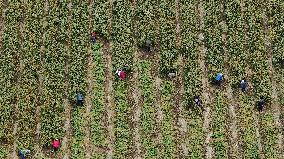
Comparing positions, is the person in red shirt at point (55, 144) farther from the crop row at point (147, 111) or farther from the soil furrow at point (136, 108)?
the crop row at point (147, 111)

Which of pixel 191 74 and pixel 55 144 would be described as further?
pixel 191 74

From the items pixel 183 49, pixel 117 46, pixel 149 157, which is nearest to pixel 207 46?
pixel 183 49

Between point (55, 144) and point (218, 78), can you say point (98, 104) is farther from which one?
point (218, 78)

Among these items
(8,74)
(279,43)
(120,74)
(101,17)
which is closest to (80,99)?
(120,74)

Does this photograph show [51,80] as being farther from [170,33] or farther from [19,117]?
[170,33]

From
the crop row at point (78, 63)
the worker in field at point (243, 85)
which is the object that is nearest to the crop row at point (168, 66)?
the worker in field at point (243, 85)

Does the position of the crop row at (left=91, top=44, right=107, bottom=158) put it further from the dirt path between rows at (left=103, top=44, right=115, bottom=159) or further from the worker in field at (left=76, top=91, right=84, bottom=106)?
the worker in field at (left=76, top=91, right=84, bottom=106)
